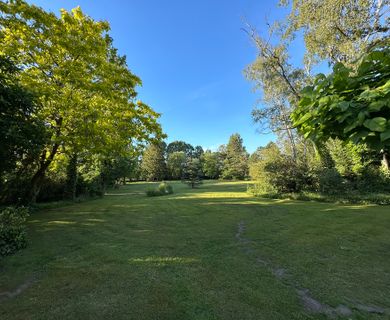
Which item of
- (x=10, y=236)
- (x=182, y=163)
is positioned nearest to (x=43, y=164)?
(x=10, y=236)

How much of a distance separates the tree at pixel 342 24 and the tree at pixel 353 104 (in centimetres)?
1079

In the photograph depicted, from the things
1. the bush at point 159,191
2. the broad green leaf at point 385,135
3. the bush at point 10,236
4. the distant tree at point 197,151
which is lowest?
the bush at point 10,236

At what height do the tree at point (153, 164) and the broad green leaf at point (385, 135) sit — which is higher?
the tree at point (153, 164)

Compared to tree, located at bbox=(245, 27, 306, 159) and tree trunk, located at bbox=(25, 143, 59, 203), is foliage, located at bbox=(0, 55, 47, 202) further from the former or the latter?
tree, located at bbox=(245, 27, 306, 159)

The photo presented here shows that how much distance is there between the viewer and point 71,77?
7.80m

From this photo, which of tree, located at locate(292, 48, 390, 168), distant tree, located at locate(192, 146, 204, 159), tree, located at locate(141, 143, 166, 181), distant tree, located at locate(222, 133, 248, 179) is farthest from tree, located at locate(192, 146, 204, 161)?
tree, located at locate(292, 48, 390, 168)

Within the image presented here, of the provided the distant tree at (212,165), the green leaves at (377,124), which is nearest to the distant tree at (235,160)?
the distant tree at (212,165)

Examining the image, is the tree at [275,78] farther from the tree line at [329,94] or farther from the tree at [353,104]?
the tree at [353,104]

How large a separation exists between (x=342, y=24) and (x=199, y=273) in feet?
43.0

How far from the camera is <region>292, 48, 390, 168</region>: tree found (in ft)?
4.18

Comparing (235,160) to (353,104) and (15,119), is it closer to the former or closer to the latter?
(15,119)

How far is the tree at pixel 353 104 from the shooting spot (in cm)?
127

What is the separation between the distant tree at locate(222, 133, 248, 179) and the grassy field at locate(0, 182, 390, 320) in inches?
1346

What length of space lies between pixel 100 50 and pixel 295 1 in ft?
33.5
